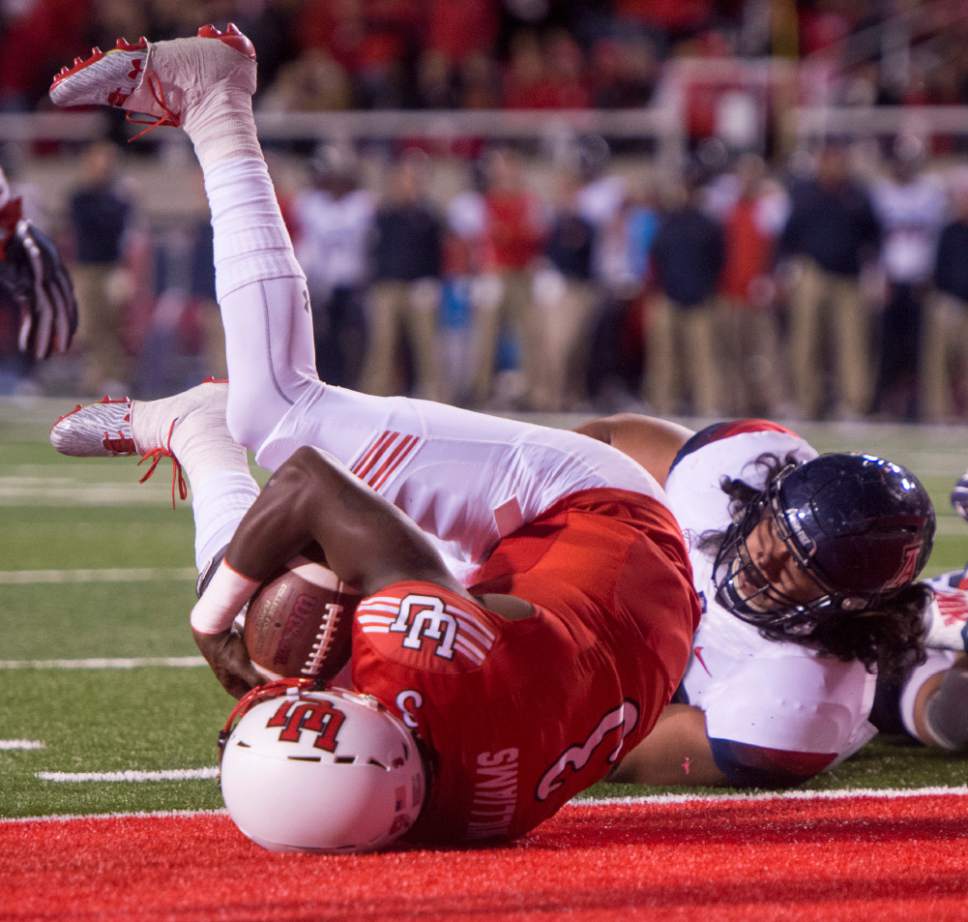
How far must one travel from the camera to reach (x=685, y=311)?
45.7 ft

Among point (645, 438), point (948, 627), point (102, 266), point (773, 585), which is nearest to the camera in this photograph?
point (773, 585)

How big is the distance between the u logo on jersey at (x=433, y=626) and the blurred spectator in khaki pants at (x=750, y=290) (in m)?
10.8

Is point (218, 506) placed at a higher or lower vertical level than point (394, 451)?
lower

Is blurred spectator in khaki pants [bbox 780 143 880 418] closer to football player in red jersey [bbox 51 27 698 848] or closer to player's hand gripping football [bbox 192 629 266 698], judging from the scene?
football player in red jersey [bbox 51 27 698 848]

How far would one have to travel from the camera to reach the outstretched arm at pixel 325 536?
3.10 m

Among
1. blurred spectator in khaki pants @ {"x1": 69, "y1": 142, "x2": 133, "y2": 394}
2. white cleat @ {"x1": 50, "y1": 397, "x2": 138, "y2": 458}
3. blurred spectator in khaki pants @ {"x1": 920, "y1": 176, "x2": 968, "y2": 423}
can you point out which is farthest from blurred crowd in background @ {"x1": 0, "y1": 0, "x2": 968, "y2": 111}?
white cleat @ {"x1": 50, "y1": 397, "x2": 138, "y2": 458}

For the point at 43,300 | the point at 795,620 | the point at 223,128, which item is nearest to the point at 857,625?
the point at 795,620

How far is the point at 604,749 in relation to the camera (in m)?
3.20

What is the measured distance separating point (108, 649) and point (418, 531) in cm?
245

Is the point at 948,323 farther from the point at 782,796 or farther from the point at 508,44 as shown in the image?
the point at 782,796

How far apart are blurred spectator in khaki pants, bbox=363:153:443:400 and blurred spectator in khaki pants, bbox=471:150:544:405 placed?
1.15 feet

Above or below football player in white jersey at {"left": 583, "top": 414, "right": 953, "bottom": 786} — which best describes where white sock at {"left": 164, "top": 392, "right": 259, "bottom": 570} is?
above

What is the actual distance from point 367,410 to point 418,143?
12.3 meters

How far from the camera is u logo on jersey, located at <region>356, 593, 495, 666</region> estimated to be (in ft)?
9.87
